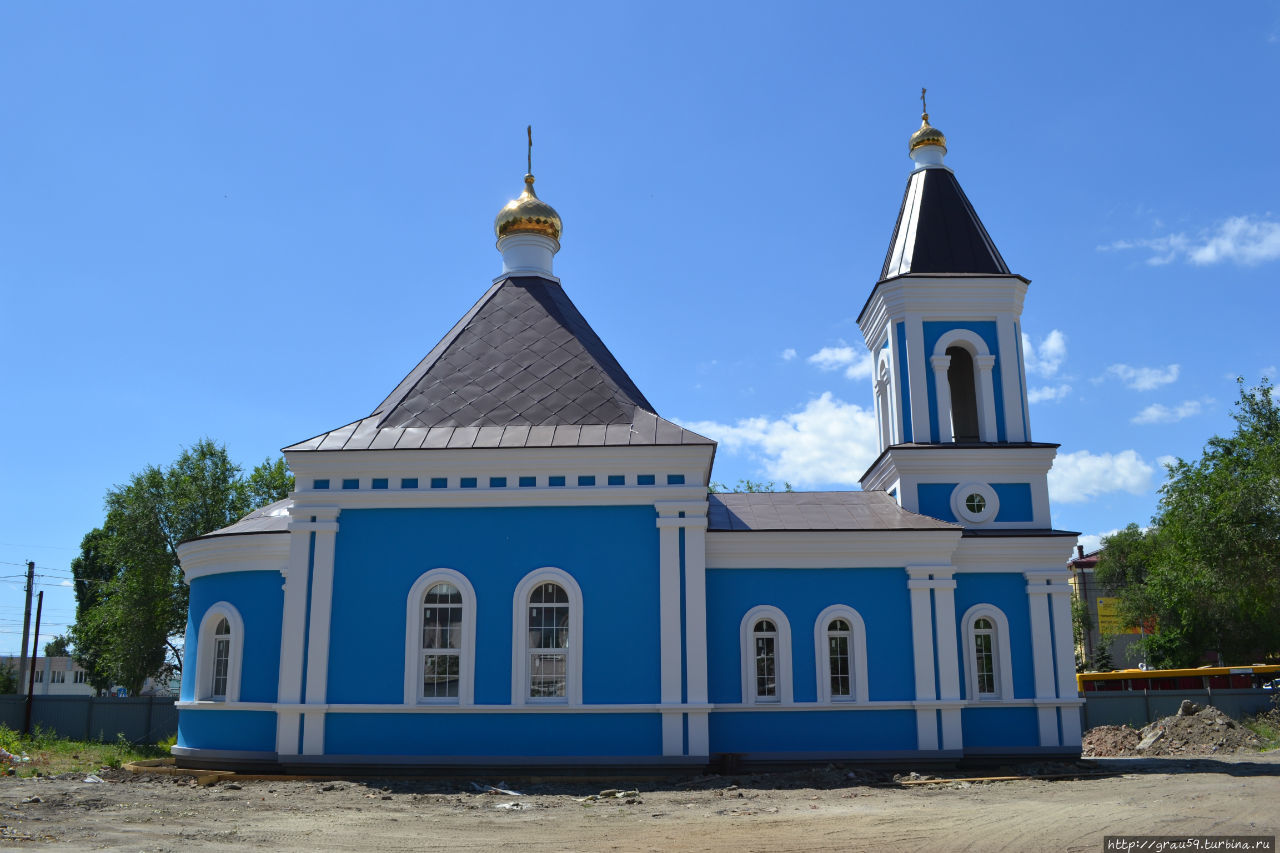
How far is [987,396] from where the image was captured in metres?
16.7

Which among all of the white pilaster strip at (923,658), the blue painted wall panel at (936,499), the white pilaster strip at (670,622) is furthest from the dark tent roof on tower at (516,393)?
the blue painted wall panel at (936,499)

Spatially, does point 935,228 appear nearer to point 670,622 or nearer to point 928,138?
point 928,138

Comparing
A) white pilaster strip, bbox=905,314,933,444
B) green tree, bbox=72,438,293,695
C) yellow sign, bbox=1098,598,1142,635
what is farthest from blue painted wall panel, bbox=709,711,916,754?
yellow sign, bbox=1098,598,1142,635

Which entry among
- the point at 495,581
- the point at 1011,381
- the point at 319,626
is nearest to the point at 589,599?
the point at 495,581

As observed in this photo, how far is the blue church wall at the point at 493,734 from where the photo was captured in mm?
13023

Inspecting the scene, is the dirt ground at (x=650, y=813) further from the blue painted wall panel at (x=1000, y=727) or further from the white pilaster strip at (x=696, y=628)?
the blue painted wall panel at (x=1000, y=727)

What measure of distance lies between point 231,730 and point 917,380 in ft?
39.4

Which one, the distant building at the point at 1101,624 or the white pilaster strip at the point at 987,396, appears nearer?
the white pilaster strip at the point at 987,396

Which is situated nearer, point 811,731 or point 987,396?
point 811,731

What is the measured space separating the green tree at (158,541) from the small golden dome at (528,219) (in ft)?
58.8

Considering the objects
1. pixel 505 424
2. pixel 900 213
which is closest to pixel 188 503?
pixel 505 424

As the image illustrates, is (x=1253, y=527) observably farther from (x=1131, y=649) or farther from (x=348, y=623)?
(x=348, y=623)

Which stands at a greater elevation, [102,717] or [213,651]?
[213,651]

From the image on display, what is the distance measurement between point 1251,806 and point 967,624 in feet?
17.6
